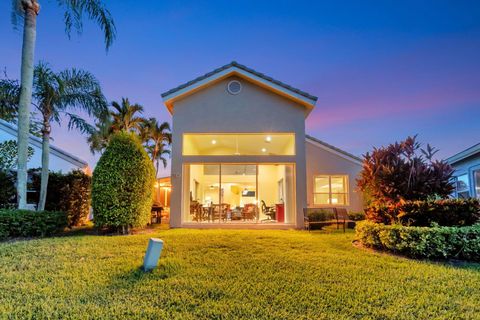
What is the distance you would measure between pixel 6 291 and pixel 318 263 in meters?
5.60

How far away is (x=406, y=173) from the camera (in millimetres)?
7504

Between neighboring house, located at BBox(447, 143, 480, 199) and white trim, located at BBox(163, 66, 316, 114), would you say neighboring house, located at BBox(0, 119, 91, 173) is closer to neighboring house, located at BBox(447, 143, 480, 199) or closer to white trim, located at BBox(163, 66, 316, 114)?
white trim, located at BBox(163, 66, 316, 114)

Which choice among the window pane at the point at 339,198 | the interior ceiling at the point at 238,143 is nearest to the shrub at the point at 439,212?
the interior ceiling at the point at 238,143

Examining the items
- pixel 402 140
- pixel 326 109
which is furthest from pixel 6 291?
pixel 326 109

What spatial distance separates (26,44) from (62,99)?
7.41 feet

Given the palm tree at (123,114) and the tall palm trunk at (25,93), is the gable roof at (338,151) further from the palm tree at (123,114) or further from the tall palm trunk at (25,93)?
the palm tree at (123,114)

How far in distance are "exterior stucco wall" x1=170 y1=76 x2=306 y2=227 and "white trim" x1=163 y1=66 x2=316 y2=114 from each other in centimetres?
29

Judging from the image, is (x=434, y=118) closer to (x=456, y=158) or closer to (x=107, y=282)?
(x=456, y=158)

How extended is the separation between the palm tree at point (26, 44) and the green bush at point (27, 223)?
79 centimetres

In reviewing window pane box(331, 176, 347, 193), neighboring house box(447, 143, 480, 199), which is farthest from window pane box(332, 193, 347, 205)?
neighboring house box(447, 143, 480, 199)

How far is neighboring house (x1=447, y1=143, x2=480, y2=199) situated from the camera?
1159 centimetres

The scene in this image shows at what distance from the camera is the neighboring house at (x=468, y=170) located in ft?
38.0

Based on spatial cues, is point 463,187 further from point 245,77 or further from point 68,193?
point 68,193

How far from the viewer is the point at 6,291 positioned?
395 centimetres
